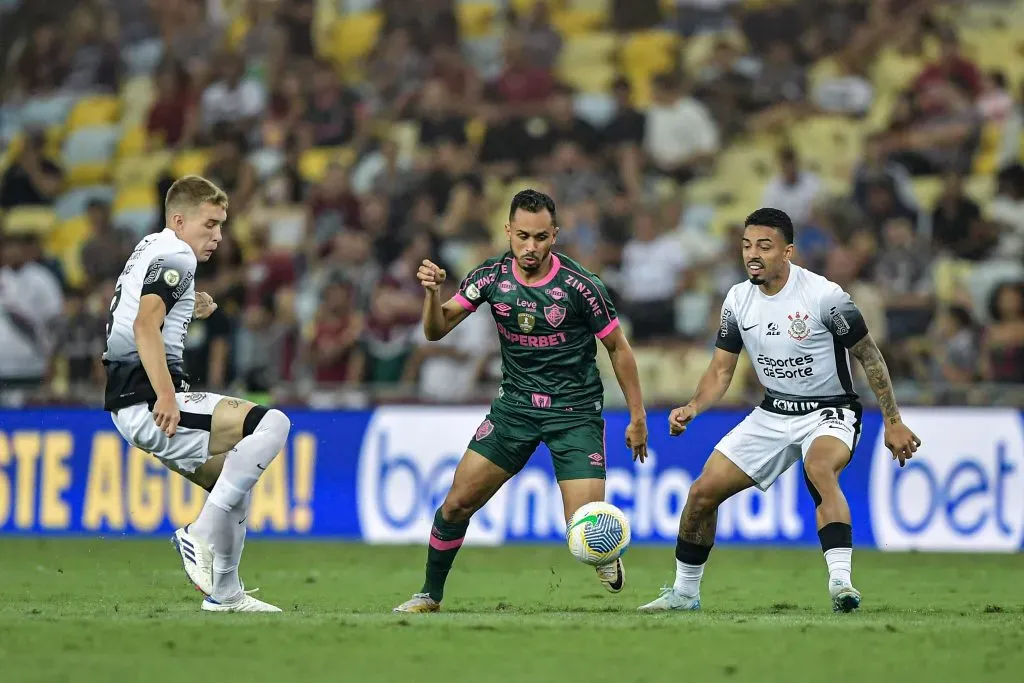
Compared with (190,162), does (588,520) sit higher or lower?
lower

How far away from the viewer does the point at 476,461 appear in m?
9.45

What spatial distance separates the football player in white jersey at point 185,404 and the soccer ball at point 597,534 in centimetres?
177

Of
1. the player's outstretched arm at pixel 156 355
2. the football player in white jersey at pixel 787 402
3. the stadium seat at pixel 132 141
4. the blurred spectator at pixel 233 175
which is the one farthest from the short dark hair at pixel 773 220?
the stadium seat at pixel 132 141

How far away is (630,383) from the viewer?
9312 millimetres

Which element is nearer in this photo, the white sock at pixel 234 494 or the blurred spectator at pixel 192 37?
the white sock at pixel 234 494

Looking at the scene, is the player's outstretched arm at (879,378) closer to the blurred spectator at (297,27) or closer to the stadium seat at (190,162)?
the stadium seat at (190,162)

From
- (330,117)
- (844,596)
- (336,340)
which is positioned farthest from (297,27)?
(844,596)

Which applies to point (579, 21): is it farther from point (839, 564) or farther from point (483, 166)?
point (839, 564)

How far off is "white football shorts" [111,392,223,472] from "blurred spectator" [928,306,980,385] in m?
9.45

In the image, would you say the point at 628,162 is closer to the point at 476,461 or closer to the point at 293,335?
the point at 293,335

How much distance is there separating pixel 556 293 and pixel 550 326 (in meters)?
0.20

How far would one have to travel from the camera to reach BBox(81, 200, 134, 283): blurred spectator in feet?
63.2

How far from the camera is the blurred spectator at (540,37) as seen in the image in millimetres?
21438

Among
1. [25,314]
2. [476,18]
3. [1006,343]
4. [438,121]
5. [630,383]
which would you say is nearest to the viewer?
[630,383]
